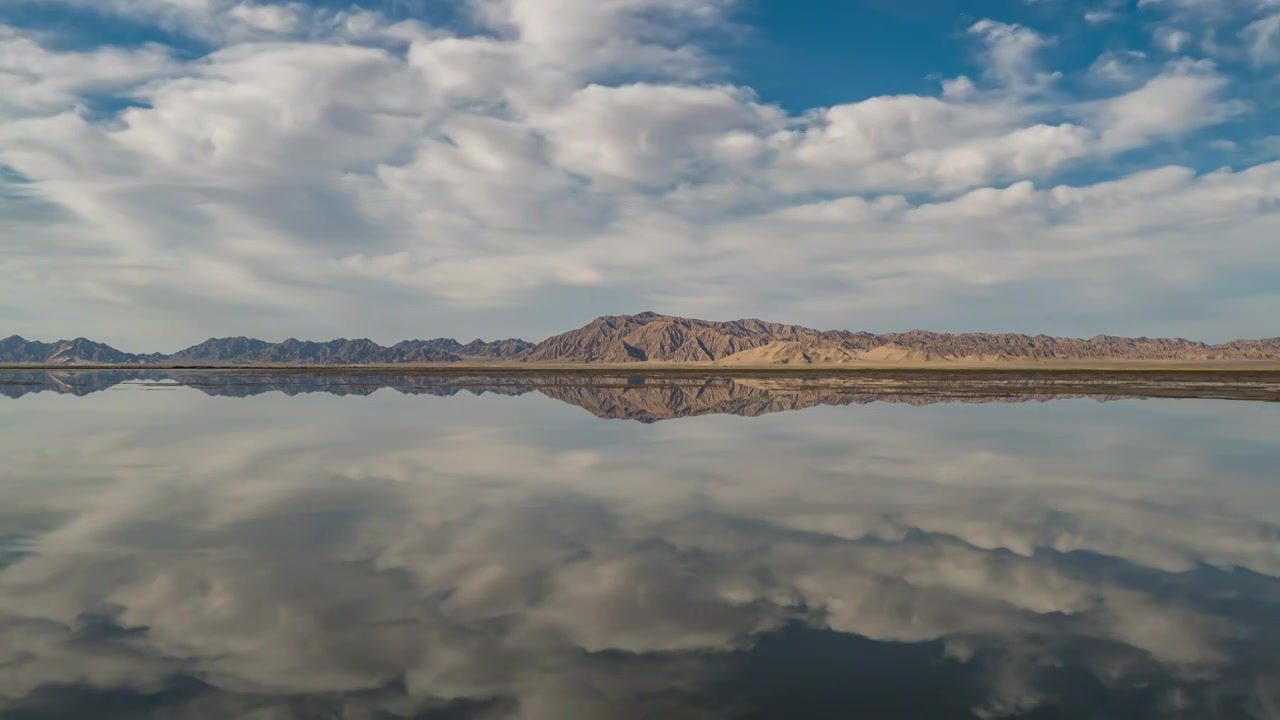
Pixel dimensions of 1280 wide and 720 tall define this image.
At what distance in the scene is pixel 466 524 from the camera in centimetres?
1513

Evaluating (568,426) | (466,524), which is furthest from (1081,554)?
(568,426)

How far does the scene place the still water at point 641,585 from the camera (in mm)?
7711

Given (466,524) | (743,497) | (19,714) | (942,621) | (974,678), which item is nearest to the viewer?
(19,714)

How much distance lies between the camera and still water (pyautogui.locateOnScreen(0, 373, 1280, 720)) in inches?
304

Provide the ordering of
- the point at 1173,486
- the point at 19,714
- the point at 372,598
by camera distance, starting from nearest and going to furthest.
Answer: the point at 19,714, the point at 372,598, the point at 1173,486

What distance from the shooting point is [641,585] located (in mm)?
11102

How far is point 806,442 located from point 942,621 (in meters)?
19.2

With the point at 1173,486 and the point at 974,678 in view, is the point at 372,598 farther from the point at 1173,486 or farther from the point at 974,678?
the point at 1173,486

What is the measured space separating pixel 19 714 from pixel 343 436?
82.2 feet

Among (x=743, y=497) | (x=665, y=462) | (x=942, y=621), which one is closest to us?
(x=942, y=621)

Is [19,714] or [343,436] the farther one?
[343,436]

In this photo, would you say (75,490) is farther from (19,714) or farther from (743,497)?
(743,497)

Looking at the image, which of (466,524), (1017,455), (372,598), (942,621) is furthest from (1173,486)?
(372,598)

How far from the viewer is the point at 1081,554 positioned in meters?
12.8
